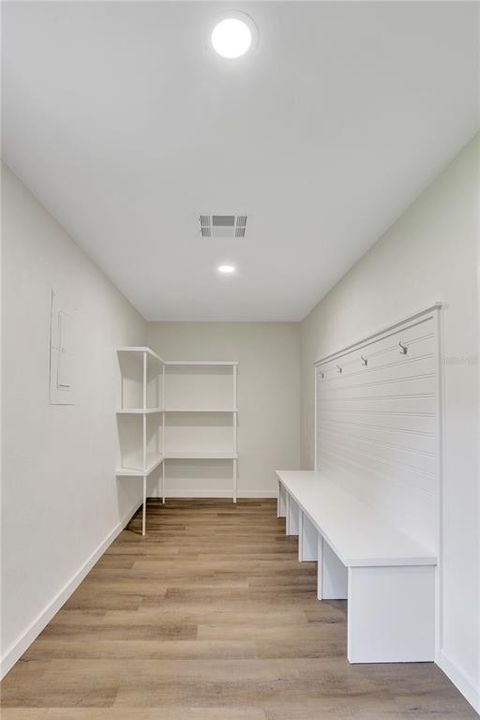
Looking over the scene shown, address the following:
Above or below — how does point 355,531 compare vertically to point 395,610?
above

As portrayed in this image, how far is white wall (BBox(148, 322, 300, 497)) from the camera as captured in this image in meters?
6.24

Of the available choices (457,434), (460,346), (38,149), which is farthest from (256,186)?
Result: (457,434)

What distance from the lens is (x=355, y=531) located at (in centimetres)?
268

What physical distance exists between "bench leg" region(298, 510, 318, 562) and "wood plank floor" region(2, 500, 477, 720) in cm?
7

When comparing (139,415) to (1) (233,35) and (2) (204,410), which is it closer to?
(2) (204,410)

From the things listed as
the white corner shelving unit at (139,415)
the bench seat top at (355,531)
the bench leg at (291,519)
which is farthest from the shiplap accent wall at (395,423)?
the white corner shelving unit at (139,415)

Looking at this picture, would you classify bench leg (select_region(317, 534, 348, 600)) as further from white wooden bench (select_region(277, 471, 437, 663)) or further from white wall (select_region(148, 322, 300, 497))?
white wall (select_region(148, 322, 300, 497))

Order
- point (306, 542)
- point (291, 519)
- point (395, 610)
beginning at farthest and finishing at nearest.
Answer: point (291, 519), point (306, 542), point (395, 610)

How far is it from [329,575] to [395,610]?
80 centimetres

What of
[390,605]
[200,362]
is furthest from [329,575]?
[200,362]

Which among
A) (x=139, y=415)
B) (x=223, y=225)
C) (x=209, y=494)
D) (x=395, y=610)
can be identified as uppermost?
(x=223, y=225)

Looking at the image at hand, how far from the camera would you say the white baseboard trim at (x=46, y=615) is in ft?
7.23

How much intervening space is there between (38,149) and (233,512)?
4310mm

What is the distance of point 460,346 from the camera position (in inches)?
81.3
